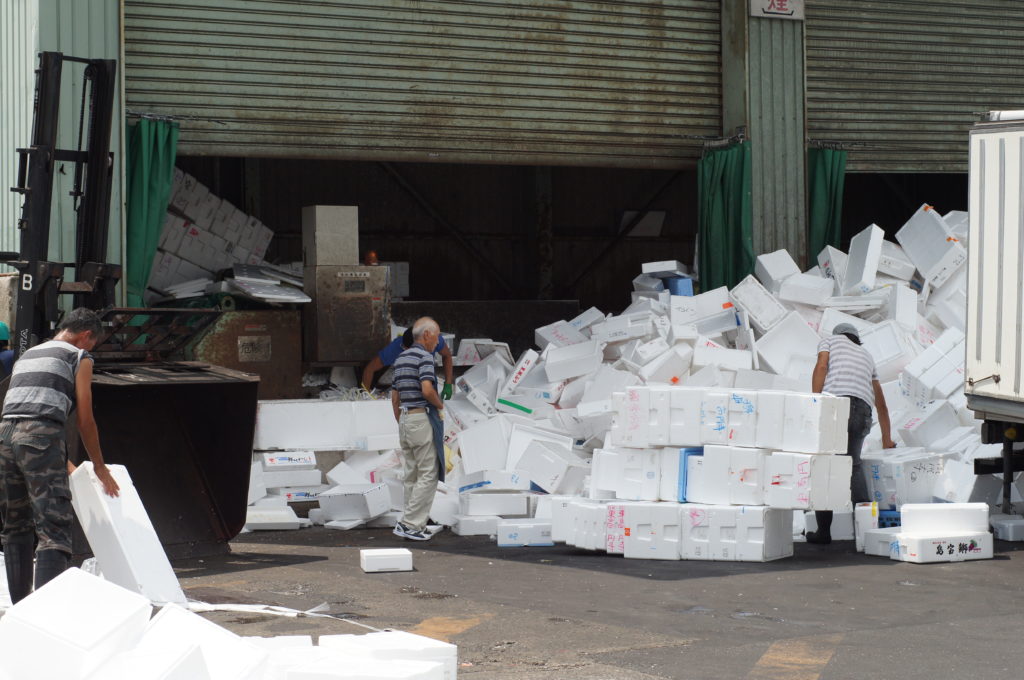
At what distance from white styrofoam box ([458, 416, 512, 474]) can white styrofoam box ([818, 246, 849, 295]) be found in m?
4.60

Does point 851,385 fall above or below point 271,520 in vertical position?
above

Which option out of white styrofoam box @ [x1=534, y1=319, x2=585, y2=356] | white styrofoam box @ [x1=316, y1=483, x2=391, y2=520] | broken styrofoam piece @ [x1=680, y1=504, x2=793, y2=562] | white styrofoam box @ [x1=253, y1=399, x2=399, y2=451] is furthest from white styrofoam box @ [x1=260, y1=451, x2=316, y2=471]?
broken styrofoam piece @ [x1=680, y1=504, x2=793, y2=562]

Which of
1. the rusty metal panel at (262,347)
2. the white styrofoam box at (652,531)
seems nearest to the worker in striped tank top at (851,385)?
the white styrofoam box at (652,531)

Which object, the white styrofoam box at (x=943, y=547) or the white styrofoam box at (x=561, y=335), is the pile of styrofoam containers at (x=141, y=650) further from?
the white styrofoam box at (x=561, y=335)

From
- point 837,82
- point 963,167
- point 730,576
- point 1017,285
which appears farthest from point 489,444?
point 963,167

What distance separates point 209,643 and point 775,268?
1120 centimetres

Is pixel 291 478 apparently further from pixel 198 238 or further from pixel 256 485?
pixel 198 238

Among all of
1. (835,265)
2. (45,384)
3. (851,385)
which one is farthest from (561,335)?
(45,384)

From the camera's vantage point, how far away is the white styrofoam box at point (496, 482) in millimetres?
11953

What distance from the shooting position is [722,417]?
33.1 ft

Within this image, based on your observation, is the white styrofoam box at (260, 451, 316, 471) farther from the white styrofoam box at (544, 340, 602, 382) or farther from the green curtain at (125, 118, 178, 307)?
the white styrofoam box at (544, 340, 602, 382)

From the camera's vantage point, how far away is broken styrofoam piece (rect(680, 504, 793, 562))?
9.75 metres

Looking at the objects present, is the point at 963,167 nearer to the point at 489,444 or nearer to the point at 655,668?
the point at 489,444

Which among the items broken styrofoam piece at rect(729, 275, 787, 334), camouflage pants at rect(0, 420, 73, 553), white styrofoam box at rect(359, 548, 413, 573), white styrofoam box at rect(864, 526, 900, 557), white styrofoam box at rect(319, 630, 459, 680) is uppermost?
broken styrofoam piece at rect(729, 275, 787, 334)
